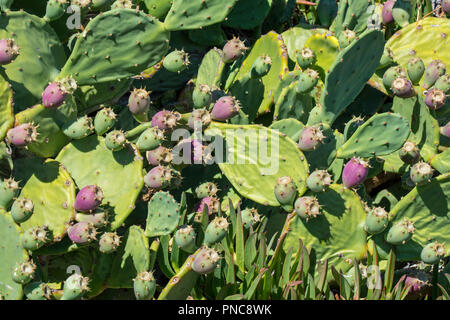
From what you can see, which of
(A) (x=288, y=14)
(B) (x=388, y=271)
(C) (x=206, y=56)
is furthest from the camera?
(A) (x=288, y=14)

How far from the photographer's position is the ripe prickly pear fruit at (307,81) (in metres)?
3.07

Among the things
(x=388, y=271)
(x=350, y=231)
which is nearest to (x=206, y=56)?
(x=350, y=231)

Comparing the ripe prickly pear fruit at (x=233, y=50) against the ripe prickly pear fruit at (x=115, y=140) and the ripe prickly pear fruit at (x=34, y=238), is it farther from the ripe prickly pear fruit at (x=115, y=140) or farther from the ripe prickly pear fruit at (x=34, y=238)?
the ripe prickly pear fruit at (x=34, y=238)

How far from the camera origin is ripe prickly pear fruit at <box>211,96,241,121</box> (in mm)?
2989

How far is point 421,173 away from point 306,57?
2.38 ft

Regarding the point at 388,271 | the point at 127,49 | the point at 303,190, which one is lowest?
the point at 388,271

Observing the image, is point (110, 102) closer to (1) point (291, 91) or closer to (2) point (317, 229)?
(1) point (291, 91)

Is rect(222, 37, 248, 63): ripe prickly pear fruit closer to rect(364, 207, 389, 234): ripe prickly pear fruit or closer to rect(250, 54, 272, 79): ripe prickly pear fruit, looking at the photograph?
rect(250, 54, 272, 79): ripe prickly pear fruit

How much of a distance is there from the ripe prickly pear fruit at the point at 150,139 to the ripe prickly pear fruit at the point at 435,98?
3.81 feet

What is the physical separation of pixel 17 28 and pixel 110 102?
513mm

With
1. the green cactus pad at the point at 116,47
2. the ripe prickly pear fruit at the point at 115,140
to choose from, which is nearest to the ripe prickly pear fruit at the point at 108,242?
the ripe prickly pear fruit at the point at 115,140

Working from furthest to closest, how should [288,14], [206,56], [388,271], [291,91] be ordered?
[288,14] → [206,56] → [291,91] → [388,271]

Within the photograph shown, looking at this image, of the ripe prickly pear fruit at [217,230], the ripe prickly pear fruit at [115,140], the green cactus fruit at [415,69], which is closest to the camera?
the ripe prickly pear fruit at [217,230]

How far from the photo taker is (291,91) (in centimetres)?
319
